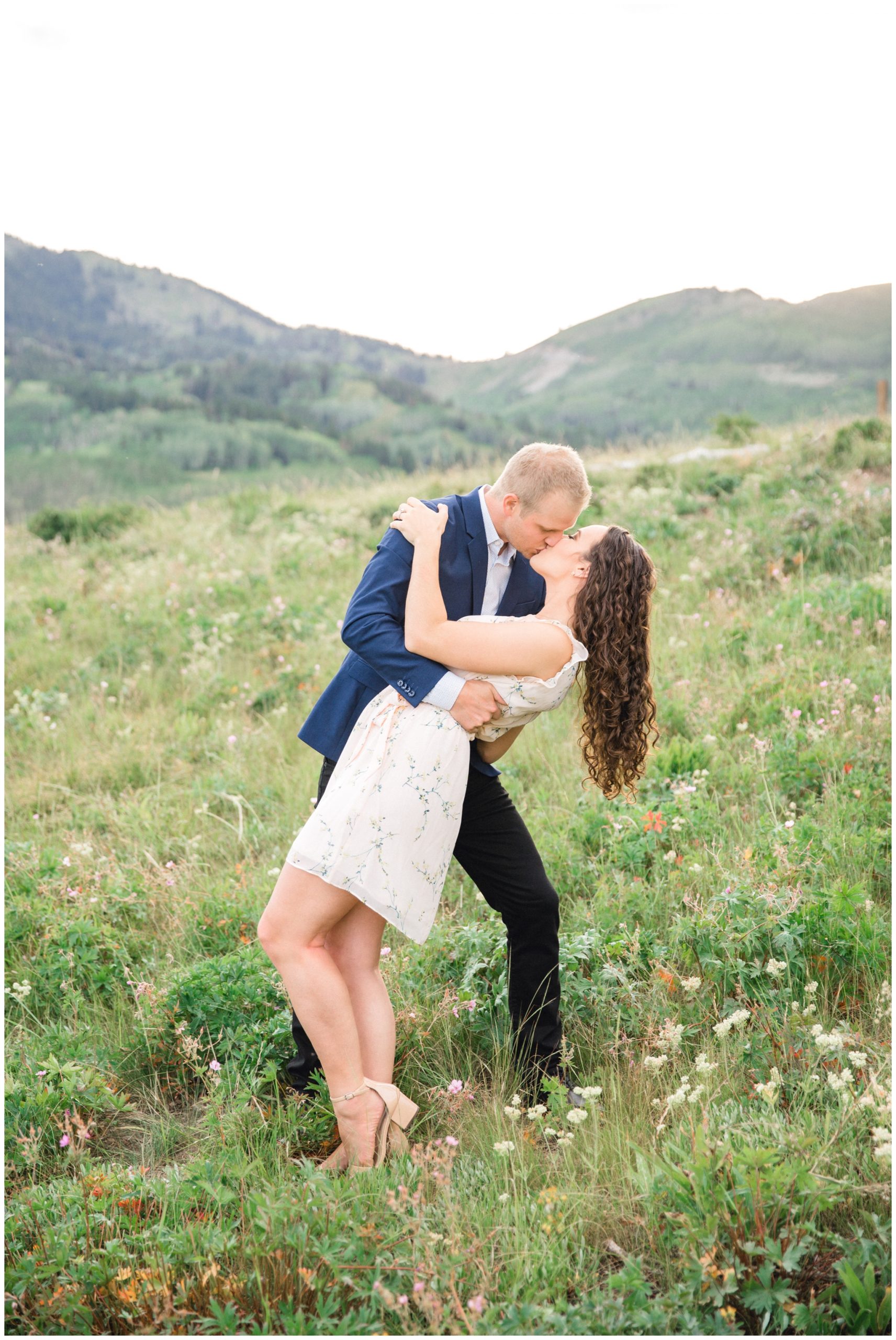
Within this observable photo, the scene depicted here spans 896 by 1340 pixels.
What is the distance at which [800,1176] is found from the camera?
7.03 feet

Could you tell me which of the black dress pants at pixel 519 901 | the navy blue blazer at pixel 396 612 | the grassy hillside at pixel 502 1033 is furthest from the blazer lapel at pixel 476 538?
the grassy hillside at pixel 502 1033

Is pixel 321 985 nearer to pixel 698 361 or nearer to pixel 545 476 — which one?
pixel 545 476

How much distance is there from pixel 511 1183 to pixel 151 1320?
101 cm

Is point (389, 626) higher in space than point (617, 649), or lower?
higher

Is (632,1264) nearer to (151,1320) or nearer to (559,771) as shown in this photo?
(151,1320)

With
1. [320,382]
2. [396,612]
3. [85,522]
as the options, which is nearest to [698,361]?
[320,382]

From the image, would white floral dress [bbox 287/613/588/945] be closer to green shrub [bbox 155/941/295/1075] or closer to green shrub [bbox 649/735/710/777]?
green shrub [bbox 155/941/295/1075]

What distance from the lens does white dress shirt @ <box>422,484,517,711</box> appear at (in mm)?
2893

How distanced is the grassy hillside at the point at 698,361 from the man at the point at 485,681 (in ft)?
263

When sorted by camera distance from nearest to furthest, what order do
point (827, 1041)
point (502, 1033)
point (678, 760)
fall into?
1. point (827, 1041)
2. point (502, 1033)
3. point (678, 760)

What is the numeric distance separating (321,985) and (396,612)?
123cm

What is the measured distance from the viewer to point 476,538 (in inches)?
121

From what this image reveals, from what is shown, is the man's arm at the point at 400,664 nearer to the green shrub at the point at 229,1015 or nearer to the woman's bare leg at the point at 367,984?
the woman's bare leg at the point at 367,984

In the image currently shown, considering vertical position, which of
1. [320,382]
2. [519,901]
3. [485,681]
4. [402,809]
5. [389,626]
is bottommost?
[519,901]
